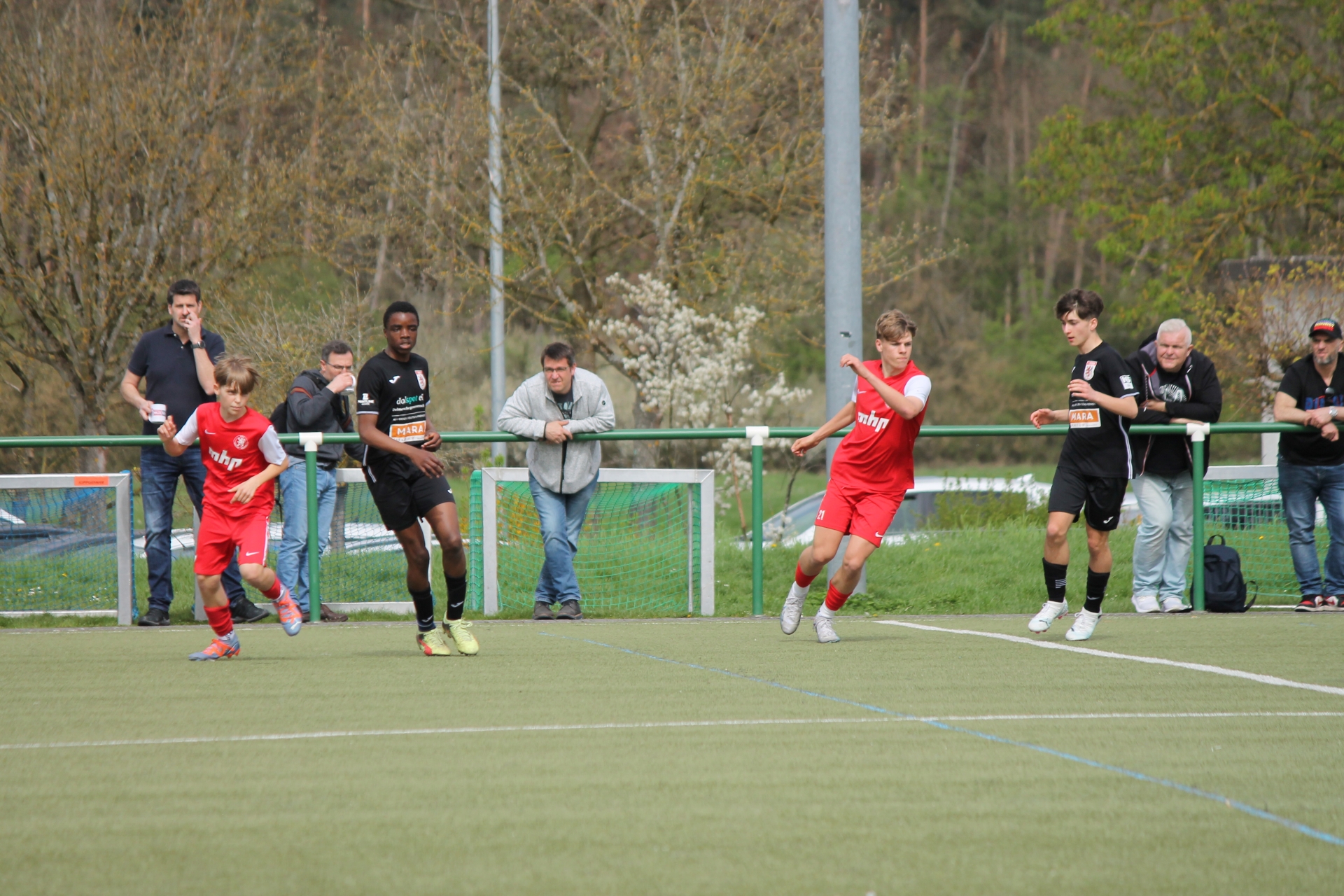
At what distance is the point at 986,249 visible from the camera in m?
52.1

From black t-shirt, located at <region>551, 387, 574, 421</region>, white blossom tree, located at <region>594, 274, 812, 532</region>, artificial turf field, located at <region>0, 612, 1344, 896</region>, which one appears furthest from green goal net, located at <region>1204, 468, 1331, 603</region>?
white blossom tree, located at <region>594, 274, 812, 532</region>

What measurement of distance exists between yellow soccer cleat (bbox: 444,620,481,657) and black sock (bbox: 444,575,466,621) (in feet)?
0.12

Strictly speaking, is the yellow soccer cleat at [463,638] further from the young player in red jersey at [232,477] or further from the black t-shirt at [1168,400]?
the black t-shirt at [1168,400]

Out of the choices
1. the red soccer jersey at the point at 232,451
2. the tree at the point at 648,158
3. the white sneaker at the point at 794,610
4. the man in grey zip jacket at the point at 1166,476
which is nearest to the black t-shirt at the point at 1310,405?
the man in grey zip jacket at the point at 1166,476

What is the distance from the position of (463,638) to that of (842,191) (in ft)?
16.5

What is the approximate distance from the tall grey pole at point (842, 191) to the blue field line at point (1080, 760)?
157 inches

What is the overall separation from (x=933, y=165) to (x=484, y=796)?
50842mm

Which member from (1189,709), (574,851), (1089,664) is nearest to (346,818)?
(574,851)

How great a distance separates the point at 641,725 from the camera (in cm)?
570

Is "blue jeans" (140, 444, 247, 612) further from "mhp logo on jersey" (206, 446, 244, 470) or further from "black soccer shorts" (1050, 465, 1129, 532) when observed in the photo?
"black soccer shorts" (1050, 465, 1129, 532)

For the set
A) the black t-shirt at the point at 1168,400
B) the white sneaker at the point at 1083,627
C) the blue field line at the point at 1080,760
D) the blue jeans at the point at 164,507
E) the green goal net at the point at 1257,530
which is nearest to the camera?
the blue field line at the point at 1080,760

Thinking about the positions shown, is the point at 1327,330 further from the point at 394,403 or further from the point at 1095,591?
the point at 394,403

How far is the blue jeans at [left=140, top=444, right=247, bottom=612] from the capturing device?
9742 millimetres

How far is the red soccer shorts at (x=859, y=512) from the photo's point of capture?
8.04 metres
